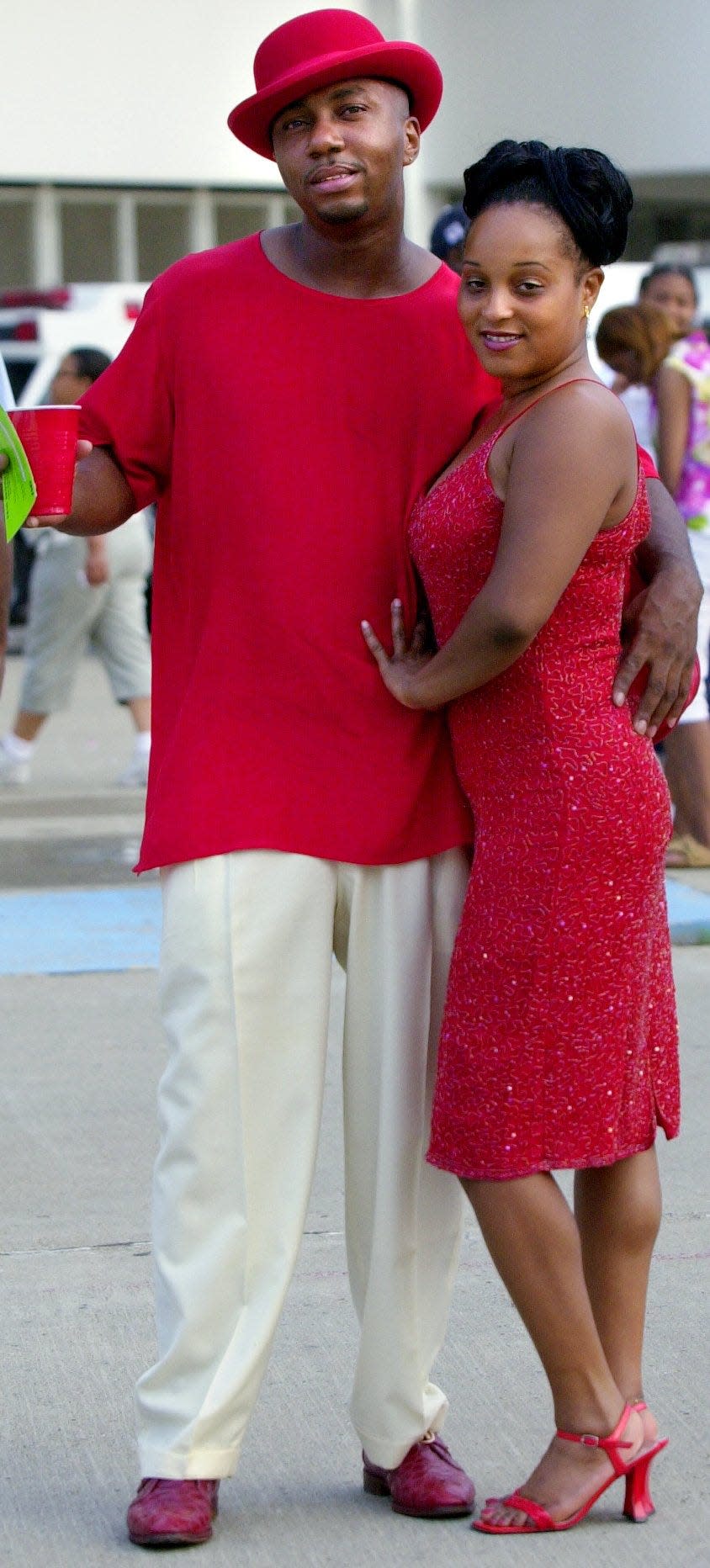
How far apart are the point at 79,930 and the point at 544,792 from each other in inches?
162

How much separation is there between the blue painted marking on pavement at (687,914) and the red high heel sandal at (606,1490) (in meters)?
3.37

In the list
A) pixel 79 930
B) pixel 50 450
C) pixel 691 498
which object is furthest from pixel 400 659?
pixel 691 498

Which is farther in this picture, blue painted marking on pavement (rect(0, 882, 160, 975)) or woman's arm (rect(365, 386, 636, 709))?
blue painted marking on pavement (rect(0, 882, 160, 975))

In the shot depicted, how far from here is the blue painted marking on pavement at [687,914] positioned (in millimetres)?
6512

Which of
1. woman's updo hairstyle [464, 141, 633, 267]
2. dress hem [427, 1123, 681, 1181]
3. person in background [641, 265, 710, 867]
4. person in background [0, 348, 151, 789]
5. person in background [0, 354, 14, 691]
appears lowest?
person in background [0, 348, 151, 789]

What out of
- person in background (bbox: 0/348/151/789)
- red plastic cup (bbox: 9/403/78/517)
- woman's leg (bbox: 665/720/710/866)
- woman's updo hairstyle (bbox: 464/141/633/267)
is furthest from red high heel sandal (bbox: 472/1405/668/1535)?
person in background (bbox: 0/348/151/789)

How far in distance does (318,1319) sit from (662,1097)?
998 millimetres

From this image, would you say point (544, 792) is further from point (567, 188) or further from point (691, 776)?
point (691, 776)

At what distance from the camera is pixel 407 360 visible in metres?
2.87

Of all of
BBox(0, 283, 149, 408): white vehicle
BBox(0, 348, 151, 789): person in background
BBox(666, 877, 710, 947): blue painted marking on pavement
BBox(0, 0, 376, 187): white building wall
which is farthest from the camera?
BBox(0, 0, 376, 187): white building wall

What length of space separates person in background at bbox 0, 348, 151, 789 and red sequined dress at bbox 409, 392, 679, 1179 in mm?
6322

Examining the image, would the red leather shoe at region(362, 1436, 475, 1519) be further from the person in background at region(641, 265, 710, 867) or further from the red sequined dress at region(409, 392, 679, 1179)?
the person in background at region(641, 265, 710, 867)

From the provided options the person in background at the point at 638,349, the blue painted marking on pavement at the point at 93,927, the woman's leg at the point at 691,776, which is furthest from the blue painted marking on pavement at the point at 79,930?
the person in background at the point at 638,349

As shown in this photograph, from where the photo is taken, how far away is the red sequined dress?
9.06 ft
